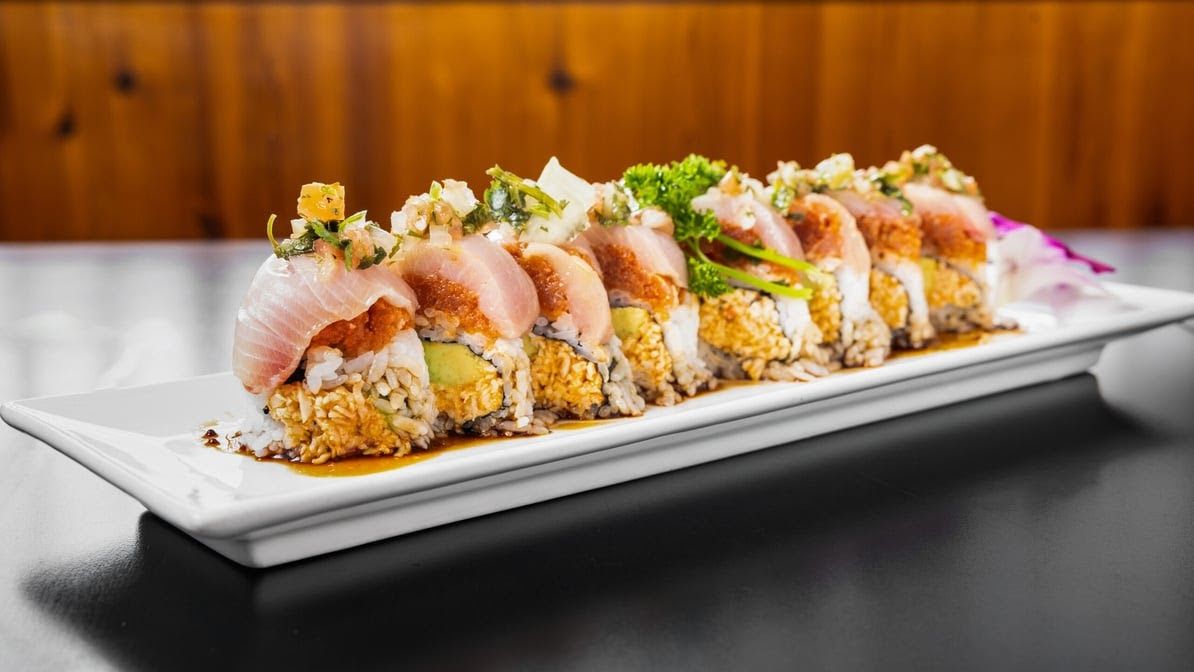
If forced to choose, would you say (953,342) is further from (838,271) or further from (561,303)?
(561,303)

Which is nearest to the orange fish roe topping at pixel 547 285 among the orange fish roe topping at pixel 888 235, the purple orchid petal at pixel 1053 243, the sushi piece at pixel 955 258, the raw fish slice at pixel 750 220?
the raw fish slice at pixel 750 220

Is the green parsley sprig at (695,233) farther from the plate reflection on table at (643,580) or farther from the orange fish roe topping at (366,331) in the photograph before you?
the orange fish roe topping at (366,331)

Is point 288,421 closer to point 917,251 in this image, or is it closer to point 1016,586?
point 1016,586

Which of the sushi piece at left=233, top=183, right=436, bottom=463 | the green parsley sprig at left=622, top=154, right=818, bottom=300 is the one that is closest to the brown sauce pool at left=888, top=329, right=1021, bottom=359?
the green parsley sprig at left=622, top=154, right=818, bottom=300

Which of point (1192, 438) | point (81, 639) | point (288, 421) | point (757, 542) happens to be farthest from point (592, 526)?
point (1192, 438)

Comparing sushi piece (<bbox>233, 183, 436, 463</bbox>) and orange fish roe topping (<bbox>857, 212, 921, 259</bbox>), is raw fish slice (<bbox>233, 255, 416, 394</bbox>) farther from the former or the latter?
orange fish roe topping (<bbox>857, 212, 921, 259</bbox>)

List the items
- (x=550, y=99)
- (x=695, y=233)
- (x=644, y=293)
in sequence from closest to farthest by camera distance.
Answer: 1. (x=644, y=293)
2. (x=695, y=233)
3. (x=550, y=99)

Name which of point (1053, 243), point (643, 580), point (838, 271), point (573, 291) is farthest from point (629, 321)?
point (1053, 243)
